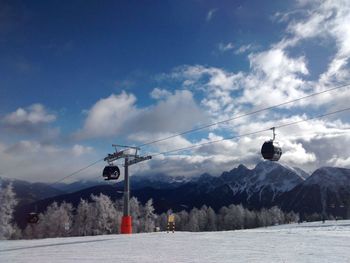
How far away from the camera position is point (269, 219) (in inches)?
6235

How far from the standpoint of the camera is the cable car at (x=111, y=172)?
37600 mm

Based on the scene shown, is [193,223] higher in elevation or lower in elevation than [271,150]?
lower

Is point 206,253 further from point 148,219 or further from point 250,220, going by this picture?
point 250,220

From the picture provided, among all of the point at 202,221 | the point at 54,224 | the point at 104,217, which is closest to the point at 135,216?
the point at 104,217

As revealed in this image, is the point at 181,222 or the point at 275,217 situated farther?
the point at 275,217

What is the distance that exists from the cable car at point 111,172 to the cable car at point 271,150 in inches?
616

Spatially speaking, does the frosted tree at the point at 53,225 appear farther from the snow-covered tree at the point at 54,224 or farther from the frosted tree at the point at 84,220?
the frosted tree at the point at 84,220

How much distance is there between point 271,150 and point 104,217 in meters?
70.2

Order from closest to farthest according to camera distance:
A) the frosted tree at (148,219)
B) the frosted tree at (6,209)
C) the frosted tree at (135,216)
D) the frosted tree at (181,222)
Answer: the frosted tree at (6,209) < the frosted tree at (135,216) < the frosted tree at (148,219) < the frosted tree at (181,222)

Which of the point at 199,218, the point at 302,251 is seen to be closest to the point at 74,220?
the point at 199,218

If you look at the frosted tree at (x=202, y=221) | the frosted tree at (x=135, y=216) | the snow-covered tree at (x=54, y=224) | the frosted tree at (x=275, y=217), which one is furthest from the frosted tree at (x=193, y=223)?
the snow-covered tree at (x=54, y=224)

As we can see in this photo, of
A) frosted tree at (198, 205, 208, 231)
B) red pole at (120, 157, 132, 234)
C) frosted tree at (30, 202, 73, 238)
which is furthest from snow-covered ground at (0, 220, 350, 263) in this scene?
frosted tree at (198, 205, 208, 231)

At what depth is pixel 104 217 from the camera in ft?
298

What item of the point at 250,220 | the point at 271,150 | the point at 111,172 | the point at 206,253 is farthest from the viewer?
the point at 250,220
